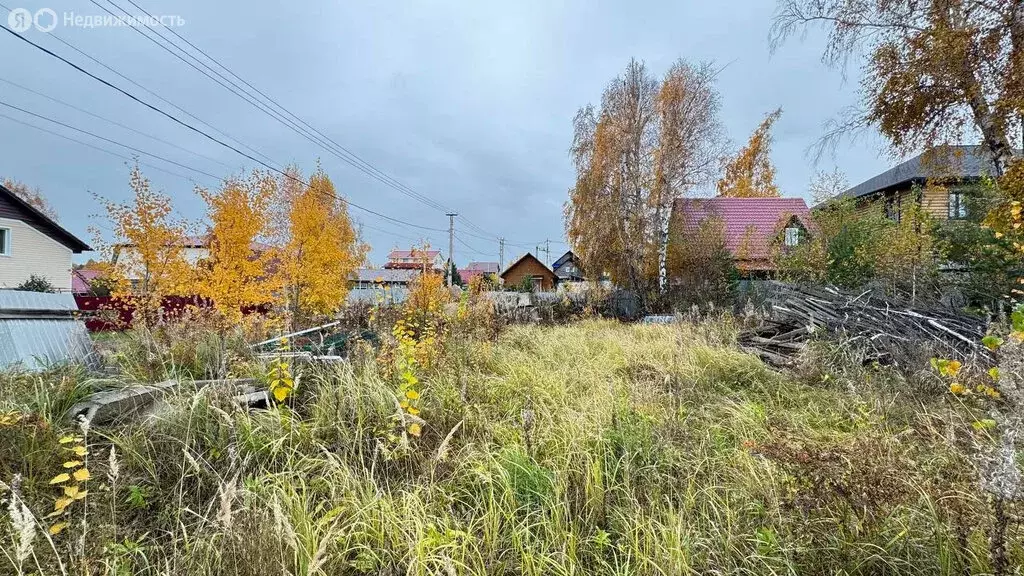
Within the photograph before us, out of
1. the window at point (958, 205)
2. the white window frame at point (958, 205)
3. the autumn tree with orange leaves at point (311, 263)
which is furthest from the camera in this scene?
the autumn tree with orange leaves at point (311, 263)

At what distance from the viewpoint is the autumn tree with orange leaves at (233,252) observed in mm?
7746

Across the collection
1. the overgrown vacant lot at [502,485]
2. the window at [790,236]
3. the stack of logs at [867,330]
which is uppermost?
the window at [790,236]

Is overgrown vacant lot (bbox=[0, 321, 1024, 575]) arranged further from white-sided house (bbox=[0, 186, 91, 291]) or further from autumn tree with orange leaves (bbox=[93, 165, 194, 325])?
white-sided house (bbox=[0, 186, 91, 291])

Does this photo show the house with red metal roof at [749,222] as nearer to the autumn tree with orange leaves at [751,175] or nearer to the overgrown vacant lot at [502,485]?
the autumn tree with orange leaves at [751,175]

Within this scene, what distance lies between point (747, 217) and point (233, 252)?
19069 mm

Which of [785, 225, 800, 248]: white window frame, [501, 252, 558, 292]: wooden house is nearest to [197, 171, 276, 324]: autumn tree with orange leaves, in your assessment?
[785, 225, 800, 248]: white window frame

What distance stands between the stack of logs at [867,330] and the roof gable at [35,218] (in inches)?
953

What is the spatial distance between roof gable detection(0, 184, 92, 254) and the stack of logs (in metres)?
24.2

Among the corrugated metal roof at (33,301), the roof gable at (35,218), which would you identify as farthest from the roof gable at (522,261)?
the corrugated metal roof at (33,301)

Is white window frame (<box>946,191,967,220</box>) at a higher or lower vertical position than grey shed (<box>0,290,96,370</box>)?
higher

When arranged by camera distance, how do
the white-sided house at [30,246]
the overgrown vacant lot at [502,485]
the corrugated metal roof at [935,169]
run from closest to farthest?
the overgrown vacant lot at [502,485], the corrugated metal roof at [935,169], the white-sided house at [30,246]

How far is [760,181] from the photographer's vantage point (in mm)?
22750

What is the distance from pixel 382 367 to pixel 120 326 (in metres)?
3.65

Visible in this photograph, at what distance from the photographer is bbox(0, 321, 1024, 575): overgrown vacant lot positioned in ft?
5.47
